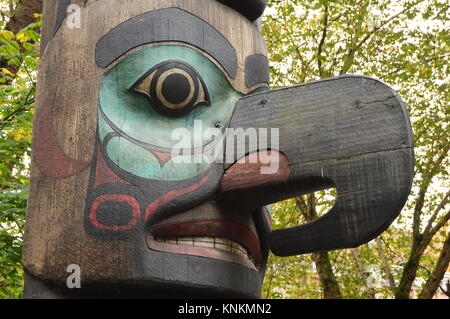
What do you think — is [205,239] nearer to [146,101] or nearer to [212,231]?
[212,231]

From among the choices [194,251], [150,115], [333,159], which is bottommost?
[194,251]

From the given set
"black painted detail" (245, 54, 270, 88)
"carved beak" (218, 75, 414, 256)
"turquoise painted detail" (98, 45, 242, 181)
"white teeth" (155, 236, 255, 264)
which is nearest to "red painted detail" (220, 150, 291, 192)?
"carved beak" (218, 75, 414, 256)

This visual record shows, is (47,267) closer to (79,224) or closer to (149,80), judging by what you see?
(79,224)

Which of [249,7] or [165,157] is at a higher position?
[249,7]

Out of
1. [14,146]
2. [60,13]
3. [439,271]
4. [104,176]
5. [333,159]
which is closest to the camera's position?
[333,159]

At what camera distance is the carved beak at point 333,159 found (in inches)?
78.3

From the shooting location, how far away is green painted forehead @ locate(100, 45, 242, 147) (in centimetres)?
228

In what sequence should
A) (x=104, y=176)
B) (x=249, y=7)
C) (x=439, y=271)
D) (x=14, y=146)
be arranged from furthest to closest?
(x=439, y=271) < (x=14, y=146) < (x=249, y=7) < (x=104, y=176)

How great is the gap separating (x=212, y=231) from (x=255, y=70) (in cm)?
87

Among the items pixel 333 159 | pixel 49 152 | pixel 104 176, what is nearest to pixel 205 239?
pixel 104 176

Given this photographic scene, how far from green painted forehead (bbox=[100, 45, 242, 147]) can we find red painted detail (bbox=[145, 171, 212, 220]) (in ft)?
0.68

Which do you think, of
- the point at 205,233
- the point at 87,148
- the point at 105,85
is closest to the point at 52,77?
the point at 105,85

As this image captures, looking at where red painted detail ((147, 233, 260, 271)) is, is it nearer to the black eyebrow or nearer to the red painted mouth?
the red painted mouth

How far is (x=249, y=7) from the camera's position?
9.03ft
